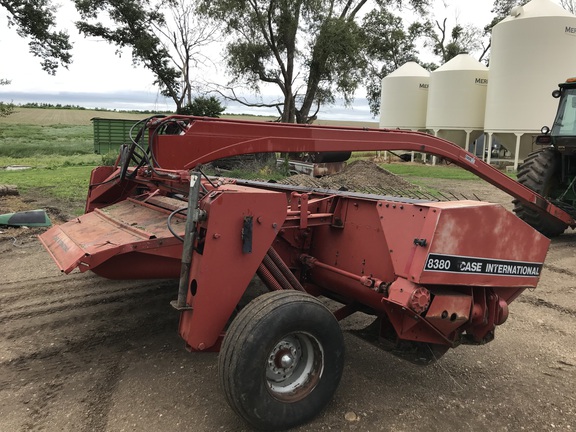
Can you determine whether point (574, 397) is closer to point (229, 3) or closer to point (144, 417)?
point (144, 417)

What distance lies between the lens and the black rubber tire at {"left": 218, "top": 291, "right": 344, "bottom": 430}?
244cm

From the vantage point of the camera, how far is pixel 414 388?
3.19m

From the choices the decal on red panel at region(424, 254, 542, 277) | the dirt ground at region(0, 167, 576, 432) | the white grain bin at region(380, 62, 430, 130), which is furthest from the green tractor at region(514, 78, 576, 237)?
the white grain bin at region(380, 62, 430, 130)

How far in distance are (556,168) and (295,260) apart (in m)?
5.99

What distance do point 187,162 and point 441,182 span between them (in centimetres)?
1318

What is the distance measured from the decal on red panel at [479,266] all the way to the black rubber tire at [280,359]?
670 mm

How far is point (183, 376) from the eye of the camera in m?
3.22

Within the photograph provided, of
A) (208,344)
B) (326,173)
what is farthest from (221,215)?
(326,173)

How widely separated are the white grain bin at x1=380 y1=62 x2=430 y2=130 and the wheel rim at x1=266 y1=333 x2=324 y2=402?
23423 millimetres

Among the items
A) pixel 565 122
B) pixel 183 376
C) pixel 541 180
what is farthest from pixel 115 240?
pixel 565 122

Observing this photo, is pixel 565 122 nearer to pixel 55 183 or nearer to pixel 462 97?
pixel 55 183

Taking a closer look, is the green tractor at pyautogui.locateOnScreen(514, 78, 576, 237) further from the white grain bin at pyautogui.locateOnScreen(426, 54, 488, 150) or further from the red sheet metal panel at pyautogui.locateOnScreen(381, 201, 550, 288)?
the white grain bin at pyautogui.locateOnScreen(426, 54, 488, 150)

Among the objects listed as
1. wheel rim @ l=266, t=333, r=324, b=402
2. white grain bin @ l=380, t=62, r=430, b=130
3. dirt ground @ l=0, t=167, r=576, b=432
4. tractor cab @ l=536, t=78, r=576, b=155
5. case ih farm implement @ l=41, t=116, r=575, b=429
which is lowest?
dirt ground @ l=0, t=167, r=576, b=432

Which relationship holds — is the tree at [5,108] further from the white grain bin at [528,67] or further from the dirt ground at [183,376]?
the white grain bin at [528,67]
